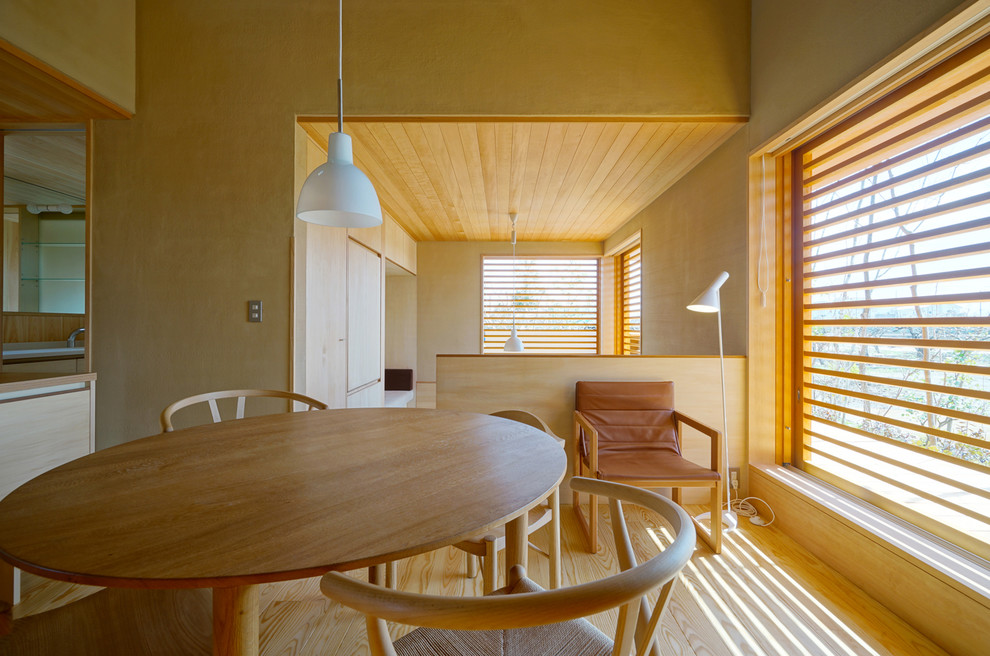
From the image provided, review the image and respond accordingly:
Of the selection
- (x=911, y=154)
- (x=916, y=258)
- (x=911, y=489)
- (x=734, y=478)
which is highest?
(x=911, y=154)

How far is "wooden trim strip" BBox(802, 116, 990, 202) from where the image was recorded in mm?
1485

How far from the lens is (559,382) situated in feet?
8.84

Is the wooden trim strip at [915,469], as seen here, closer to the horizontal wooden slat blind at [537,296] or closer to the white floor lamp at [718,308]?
the white floor lamp at [718,308]

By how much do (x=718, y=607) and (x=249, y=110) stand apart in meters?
3.34

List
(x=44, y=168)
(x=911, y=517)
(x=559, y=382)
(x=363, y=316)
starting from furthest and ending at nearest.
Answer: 1. (x=363, y=316)
2. (x=559, y=382)
3. (x=44, y=168)
4. (x=911, y=517)

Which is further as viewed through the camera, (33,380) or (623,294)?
(623,294)

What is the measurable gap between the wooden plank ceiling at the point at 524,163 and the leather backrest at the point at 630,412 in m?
1.55

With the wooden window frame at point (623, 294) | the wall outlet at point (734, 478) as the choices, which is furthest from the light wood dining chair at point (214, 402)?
the wooden window frame at point (623, 294)

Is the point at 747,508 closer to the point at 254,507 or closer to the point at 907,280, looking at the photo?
the point at 907,280

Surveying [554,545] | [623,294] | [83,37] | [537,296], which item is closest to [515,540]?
[554,545]

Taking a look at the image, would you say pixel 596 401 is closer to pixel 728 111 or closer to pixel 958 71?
pixel 728 111

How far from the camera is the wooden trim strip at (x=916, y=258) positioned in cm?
146

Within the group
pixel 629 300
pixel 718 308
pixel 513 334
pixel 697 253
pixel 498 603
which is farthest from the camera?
pixel 629 300

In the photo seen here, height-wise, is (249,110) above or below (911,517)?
above
